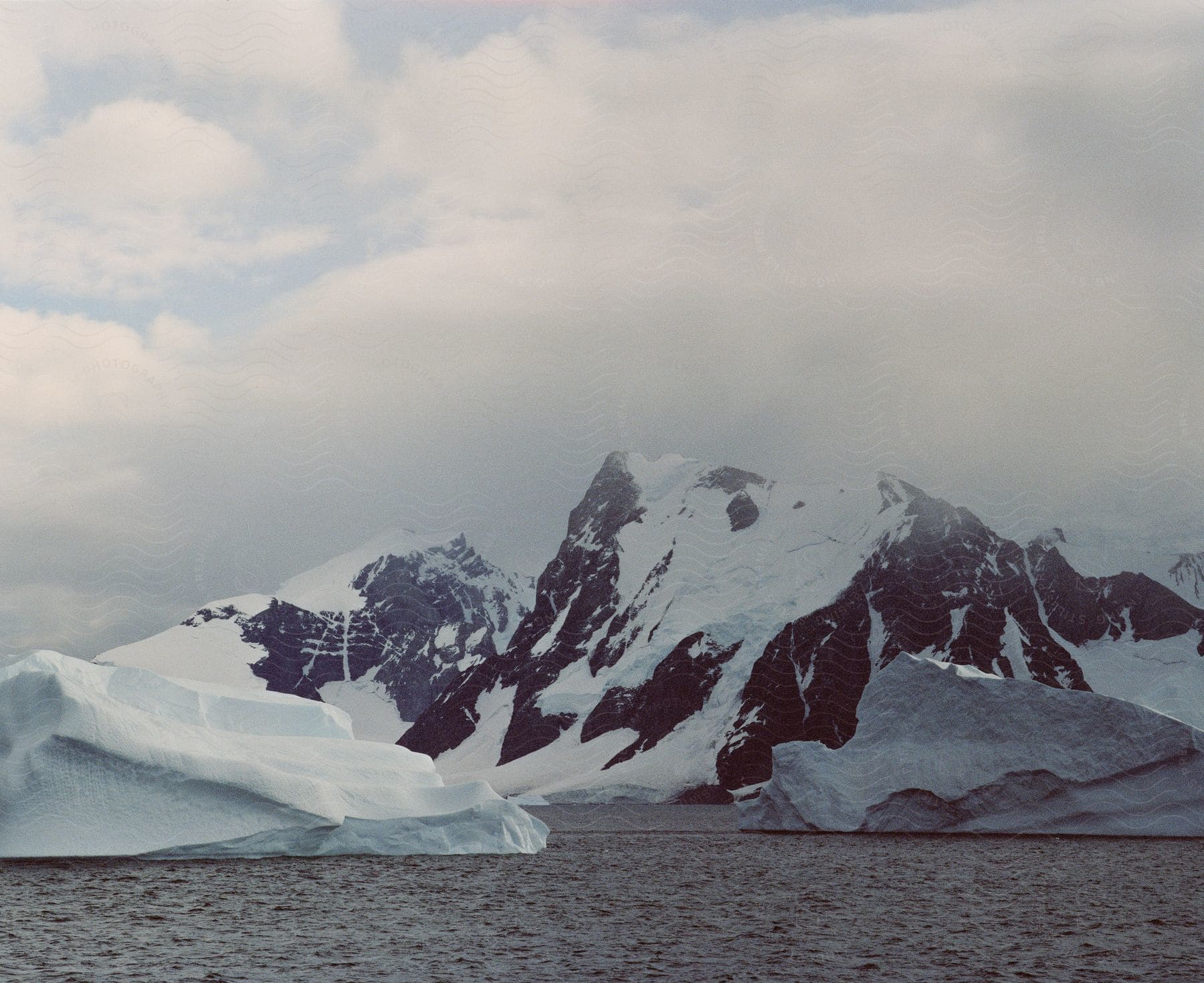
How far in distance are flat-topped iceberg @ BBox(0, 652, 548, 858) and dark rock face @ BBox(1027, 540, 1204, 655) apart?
5616 inches

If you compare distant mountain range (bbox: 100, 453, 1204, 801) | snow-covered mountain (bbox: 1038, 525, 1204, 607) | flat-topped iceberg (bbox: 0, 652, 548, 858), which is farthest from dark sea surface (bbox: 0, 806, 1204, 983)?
snow-covered mountain (bbox: 1038, 525, 1204, 607)

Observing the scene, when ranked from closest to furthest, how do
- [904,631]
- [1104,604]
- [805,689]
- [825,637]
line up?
1. [805,689]
2. [825,637]
3. [904,631]
4. [1104,604]

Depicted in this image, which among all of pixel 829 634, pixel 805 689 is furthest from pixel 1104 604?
pixel 805 689

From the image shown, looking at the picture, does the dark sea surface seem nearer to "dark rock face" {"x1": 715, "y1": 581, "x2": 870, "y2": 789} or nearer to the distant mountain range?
"dark rock face" {"x1": 715, "y1": 581, "x2": 870, "y2": 789}

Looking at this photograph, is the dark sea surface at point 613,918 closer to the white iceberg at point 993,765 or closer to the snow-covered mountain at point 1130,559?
the white iceberg at point 993,765

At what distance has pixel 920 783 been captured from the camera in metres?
65.2

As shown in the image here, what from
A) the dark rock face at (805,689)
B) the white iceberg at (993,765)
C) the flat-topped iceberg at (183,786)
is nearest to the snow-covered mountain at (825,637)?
the dark rock face at (805,689)

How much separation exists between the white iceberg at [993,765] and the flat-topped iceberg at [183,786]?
21.7 m

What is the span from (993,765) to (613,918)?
33799 mm

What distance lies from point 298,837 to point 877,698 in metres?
32.8

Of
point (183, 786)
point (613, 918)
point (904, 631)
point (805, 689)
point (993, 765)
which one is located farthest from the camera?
point (904, 631)

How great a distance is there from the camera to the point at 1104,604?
184125 millimetres

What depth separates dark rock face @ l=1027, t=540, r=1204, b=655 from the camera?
579 ft

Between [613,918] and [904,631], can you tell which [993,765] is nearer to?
[613,918]
